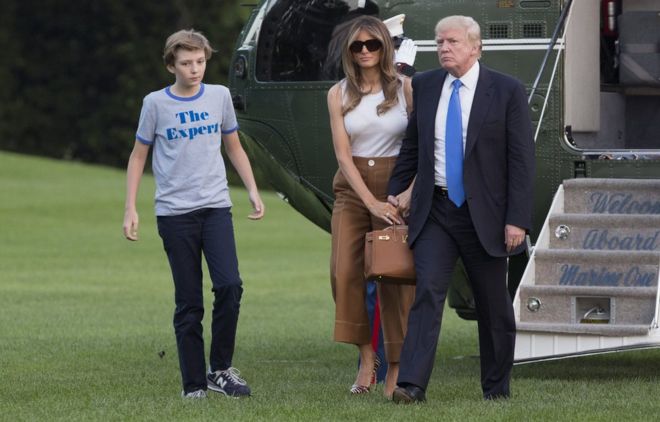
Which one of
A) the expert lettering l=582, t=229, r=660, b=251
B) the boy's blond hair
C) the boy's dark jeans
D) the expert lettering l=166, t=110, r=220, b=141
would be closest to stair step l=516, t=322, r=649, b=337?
the expert lettering l=582, t=229, r=660, b=251

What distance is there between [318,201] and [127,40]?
140 feet

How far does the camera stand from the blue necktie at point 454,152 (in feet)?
22.4

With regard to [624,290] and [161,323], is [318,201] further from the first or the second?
[161,323]

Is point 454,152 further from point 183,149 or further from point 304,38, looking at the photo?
point 304,38

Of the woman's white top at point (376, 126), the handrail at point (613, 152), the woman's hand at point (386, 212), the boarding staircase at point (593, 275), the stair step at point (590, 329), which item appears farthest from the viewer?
the handrail at point (613, 152)

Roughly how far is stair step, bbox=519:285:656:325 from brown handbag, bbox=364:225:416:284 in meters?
1.11

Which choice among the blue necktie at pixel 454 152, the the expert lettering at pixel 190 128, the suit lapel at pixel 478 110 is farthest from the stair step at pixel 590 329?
the the expert lettering at pixel 190 128

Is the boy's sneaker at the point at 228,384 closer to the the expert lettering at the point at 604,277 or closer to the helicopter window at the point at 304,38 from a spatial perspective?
the the expert lettering at the point at 604,277

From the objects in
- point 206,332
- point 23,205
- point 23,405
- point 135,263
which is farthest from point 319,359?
point 23,205

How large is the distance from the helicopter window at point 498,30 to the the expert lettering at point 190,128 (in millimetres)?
2316

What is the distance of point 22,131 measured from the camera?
162ft

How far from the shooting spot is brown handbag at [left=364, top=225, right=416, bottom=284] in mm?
6949

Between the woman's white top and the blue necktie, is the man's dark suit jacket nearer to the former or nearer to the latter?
the blue necktie

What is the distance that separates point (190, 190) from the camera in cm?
722
